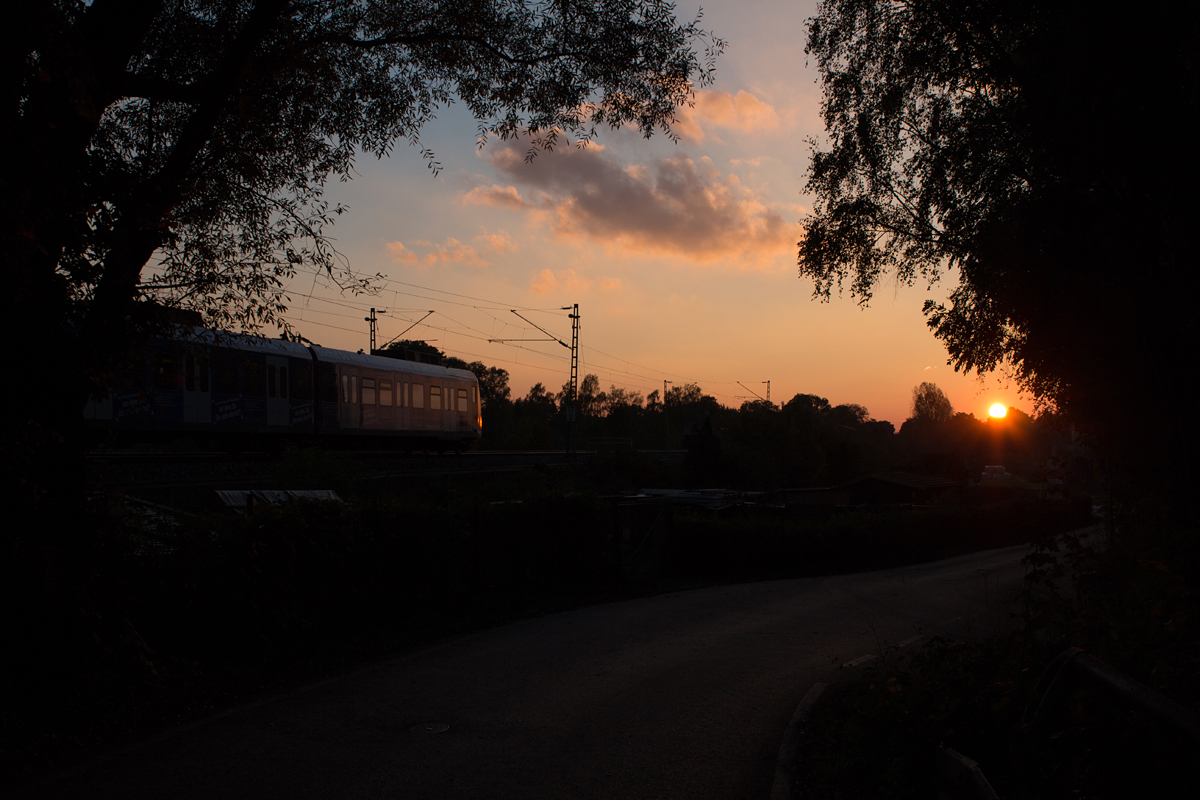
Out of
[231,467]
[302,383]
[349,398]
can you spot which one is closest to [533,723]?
[231,467]

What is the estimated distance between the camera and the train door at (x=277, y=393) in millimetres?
23531

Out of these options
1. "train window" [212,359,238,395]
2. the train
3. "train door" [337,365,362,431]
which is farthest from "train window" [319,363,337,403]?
"train window" [212,359,238,395]

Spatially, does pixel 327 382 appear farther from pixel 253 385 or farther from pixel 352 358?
pixel 253 385

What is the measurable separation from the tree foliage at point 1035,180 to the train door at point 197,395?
1612 cm

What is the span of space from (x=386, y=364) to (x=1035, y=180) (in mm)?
22226

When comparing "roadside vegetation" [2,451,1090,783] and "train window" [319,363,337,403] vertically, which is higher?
"train window" [319,363,337,403]

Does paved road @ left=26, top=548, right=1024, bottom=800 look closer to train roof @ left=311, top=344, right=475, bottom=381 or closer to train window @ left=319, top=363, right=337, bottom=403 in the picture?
train window @ left=319, top=363, right=337, bottom=403

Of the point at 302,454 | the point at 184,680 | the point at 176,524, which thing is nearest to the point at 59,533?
the point at 176,524

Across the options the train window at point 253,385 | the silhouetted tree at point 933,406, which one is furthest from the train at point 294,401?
the silhouetted tree at point 933,406

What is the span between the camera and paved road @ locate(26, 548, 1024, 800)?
552 cm

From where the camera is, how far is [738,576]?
61.2 ft

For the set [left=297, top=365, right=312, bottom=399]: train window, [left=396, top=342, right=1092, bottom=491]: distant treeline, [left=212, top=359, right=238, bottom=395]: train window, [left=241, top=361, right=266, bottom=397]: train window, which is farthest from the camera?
[left=396, top=342, right=1092, bottom=491]: distant treeline

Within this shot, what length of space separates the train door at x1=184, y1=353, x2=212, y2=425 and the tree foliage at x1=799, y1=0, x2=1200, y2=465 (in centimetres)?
1612

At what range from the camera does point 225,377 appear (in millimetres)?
22266
